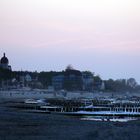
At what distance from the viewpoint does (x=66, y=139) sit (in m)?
28.0

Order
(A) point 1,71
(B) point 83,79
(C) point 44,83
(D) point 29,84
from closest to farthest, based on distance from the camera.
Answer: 1. (A) point 1,71
2. (D) point 29,84
3. (C) point 44,83
4. (B) point 83,79

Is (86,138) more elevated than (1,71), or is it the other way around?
(1,71)

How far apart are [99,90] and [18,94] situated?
249ft

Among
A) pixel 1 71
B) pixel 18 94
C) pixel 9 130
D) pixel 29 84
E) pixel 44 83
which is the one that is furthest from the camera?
pixel 44 83

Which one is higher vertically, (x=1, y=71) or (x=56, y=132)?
(x=1, y=71)

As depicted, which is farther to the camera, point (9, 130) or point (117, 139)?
point (9, 130)

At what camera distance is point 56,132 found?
31641 millimetres

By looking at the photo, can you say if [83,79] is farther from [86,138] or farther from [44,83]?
[86,138]

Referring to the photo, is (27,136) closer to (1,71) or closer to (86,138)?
(86,138)

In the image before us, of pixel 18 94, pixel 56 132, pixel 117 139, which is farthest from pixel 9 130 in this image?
pixel 18 94

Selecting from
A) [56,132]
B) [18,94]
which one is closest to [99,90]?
[18,94]

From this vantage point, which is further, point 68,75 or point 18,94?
point 68,75

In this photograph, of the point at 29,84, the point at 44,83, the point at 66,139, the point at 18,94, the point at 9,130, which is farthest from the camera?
the point at 44,83

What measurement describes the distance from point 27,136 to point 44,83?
152m
